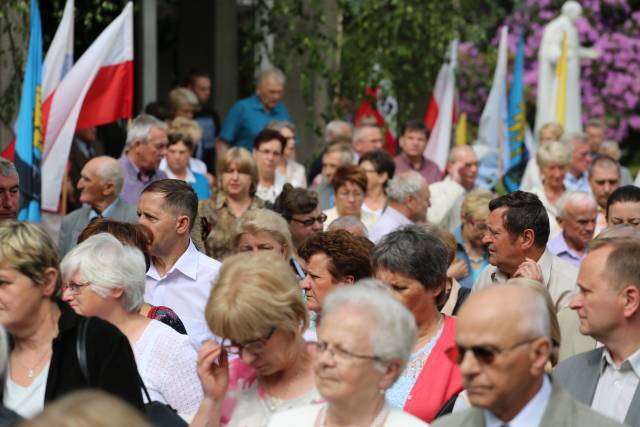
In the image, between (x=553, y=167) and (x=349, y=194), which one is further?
(x=553, y=167)

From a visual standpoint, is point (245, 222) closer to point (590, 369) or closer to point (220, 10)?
point (590, 369)

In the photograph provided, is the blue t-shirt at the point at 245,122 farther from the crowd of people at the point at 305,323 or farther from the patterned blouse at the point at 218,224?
the crowd of people at the point at 305,323

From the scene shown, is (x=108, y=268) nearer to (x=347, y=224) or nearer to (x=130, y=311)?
(x=130, y=311)

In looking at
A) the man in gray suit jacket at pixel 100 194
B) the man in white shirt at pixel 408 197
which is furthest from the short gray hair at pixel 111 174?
the man in white shirt at pixel 408 197

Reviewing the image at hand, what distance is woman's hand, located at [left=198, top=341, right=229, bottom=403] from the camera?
543 centimetres

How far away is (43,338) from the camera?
5520mm

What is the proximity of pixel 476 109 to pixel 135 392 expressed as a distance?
19648 millimetres

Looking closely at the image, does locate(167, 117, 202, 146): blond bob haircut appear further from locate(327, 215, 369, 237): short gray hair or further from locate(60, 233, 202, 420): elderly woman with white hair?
locate(60, 233, 202, 420): elderly woman with white hair

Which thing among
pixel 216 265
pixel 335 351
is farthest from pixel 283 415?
pixel 216 265

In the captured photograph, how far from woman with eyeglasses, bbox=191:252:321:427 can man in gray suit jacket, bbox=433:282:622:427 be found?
0.91 m

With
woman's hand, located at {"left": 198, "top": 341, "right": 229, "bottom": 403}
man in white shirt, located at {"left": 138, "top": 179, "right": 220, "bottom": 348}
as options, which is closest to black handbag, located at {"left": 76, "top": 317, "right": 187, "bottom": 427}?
woman's hand, located at {"left": 198, "top": 341, "right": 229, "bottom": 403}

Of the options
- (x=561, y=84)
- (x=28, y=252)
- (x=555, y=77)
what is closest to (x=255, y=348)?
(x=28, y=252)

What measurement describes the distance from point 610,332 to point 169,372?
178cm

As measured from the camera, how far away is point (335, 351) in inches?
185
